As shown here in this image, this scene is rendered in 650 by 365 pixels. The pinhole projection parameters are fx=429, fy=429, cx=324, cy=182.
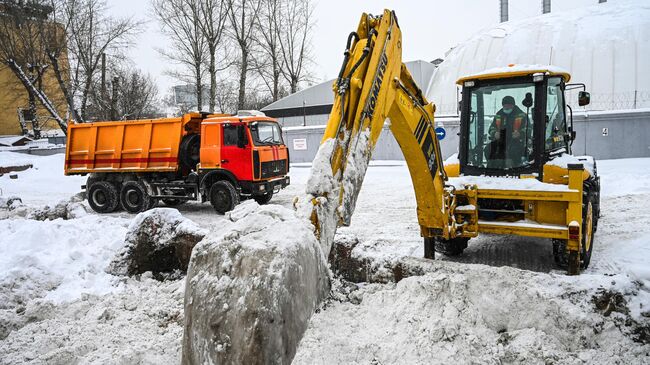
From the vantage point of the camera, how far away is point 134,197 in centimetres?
1181

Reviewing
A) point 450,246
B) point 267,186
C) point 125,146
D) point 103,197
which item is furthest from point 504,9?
point 450,246

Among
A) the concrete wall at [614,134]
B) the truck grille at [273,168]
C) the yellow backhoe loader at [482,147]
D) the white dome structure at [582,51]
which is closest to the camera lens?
the yellow backhoe loader at [482,147]

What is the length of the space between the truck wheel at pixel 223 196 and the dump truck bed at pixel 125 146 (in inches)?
51.1

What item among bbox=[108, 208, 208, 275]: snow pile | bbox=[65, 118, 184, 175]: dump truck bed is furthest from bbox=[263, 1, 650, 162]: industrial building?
bbox=[108, 208, 208, 275]: snow pile

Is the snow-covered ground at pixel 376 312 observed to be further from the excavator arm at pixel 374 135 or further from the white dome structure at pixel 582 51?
the white dome structure at pixel 582 51

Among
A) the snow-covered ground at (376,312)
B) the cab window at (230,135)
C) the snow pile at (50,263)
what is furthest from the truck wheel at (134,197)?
the snow-covered ground at (376,312)

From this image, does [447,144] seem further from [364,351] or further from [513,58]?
[364,351]

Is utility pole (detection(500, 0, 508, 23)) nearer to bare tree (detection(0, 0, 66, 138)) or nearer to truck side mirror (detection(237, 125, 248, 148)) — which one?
truck side mirror (detection(237, 125, 248, 148))

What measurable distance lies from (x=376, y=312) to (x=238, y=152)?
7486 mm

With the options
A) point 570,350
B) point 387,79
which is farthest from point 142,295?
point 570,350

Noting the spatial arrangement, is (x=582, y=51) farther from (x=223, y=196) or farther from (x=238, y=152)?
(x=223, y=196)

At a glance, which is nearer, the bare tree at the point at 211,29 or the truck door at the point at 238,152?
the truck door at the point at 238,152

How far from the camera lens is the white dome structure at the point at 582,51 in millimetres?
20891

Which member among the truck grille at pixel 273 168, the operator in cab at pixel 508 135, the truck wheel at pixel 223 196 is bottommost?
the truck wheel at pixel 223 196
